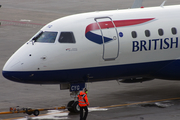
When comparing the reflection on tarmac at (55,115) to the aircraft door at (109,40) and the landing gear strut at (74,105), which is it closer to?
the landing gear strut at (74,105)

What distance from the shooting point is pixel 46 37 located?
21.0 m

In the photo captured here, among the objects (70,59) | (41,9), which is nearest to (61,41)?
(70,59)

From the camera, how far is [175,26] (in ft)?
75.2

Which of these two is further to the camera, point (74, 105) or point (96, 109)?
point (96, 109)

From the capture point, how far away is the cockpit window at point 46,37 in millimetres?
20812

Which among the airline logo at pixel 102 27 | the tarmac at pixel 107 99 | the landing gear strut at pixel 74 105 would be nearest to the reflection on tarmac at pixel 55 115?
the tarmac at pixel 107 99

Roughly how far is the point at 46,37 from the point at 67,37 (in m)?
0.97

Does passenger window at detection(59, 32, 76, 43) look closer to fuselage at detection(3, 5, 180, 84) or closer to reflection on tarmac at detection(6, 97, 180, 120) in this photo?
fuselage at detection(3, 5, 180, 84)

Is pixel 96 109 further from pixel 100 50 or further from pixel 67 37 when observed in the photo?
pixel 67 37

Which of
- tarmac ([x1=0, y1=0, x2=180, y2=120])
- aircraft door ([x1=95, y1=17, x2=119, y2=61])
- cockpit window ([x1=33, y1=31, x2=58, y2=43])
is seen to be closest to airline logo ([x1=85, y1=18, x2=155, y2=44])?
aircraft door ([x1=95, y1=17, x2=119, y2=61])

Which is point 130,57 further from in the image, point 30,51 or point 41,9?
point 41,9

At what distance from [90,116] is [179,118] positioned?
4035 millimetres

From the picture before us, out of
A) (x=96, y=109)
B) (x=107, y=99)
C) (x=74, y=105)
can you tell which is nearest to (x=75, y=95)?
(x=74, y=105)

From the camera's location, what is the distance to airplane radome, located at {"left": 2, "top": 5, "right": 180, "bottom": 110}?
20328 mm
